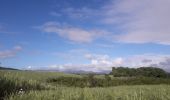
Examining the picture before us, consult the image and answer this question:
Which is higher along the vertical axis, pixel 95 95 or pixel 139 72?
pixel 139 72

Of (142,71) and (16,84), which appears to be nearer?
(16,84)

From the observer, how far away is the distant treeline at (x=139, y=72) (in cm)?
8831

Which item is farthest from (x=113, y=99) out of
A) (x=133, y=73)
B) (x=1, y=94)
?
(x=133, y=73)

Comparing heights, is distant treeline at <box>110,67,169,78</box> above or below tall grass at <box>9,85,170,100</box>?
above

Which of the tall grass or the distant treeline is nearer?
the tall grass

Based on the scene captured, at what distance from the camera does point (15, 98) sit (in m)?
10.8

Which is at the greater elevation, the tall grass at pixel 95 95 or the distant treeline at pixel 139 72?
the distant treeline at pixel 139 72

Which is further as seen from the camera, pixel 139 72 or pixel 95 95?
pixel 139 72

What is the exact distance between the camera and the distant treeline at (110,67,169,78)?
8831cm

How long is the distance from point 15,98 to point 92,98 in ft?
9.42

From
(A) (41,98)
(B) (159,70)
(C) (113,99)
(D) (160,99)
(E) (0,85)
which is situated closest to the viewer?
(D) (160,99)

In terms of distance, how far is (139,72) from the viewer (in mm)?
93750

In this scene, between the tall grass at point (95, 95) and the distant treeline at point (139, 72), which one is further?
the distant treeline at point (139, 72)

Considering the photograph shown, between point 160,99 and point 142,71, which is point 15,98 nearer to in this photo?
point 160,99
